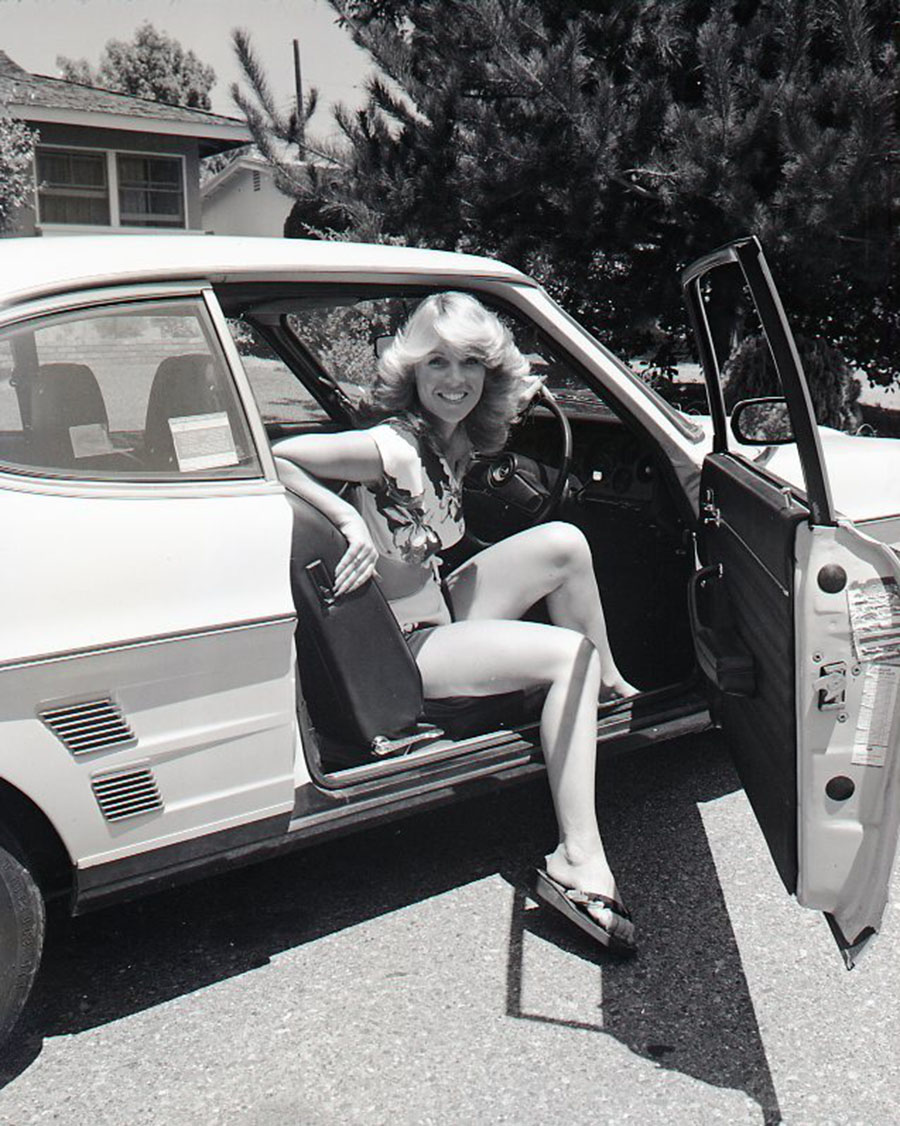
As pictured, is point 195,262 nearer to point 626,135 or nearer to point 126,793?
point 126,793

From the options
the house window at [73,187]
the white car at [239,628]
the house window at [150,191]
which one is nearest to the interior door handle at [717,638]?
the white car at [239,628]

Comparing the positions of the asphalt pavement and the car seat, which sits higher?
the car seat

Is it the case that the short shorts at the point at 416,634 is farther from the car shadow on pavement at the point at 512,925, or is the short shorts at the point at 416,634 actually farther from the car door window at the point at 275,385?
the car door window at the point at 275,385

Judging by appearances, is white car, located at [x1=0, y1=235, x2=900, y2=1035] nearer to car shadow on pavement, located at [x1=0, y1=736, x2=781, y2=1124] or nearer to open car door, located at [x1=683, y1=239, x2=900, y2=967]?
open car door, located at [x1=683, y1=239, x2=900, y2=967]

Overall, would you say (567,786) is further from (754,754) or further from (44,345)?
(44,345)

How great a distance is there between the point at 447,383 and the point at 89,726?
4.08ft

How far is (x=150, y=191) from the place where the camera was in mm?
22703

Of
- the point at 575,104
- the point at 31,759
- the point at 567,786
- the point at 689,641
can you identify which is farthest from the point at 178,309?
the point at 575,104

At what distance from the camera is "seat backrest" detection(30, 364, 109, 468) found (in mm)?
2156

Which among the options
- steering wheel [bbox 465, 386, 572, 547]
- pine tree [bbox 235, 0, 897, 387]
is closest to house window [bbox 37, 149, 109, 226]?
pine tree [bbox 235, 0, 897, 387]

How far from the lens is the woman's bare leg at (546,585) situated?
3006 mm

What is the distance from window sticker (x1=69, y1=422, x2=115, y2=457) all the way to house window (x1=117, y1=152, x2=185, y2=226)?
2164 centimetres

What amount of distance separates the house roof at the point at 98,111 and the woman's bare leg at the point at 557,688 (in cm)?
1980

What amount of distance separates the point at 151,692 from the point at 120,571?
24cm
